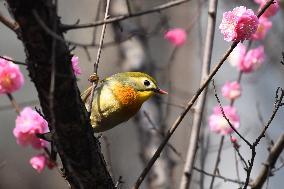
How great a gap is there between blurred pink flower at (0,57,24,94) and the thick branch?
2.61 ft

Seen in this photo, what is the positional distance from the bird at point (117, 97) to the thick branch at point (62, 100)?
761 mm

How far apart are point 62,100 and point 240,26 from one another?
2.74ft

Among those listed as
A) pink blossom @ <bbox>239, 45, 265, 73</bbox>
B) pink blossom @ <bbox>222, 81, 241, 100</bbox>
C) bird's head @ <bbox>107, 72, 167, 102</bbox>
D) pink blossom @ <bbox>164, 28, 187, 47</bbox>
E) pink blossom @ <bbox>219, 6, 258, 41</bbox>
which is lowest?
pink blossom @ <bbox>219, 6, 258, 41</bbox>

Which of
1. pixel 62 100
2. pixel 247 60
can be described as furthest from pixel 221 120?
pixel 62 100

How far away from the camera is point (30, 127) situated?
282cm

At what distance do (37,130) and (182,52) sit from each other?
520cm

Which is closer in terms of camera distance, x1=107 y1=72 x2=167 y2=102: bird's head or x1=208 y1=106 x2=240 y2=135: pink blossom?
x1=107 y1=72 x2=167 y2=102: bird's head

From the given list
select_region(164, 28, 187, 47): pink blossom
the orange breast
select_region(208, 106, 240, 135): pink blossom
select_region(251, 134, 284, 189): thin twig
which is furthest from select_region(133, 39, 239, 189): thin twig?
select_region(164, 28, 187, 47): pink blossom

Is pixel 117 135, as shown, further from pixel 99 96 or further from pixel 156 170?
pixel 99 96

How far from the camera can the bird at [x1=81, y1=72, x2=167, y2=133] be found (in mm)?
3082

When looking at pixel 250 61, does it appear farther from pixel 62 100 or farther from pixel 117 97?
pixel 62 100

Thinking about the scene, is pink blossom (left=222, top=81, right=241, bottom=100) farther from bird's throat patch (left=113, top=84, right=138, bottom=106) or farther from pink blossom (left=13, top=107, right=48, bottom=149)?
pink blossom (left=13, top=107, right=48, bottom=149)

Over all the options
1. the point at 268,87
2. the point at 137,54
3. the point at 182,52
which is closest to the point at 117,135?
the point at 182,52

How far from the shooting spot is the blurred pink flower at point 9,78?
2.88m
